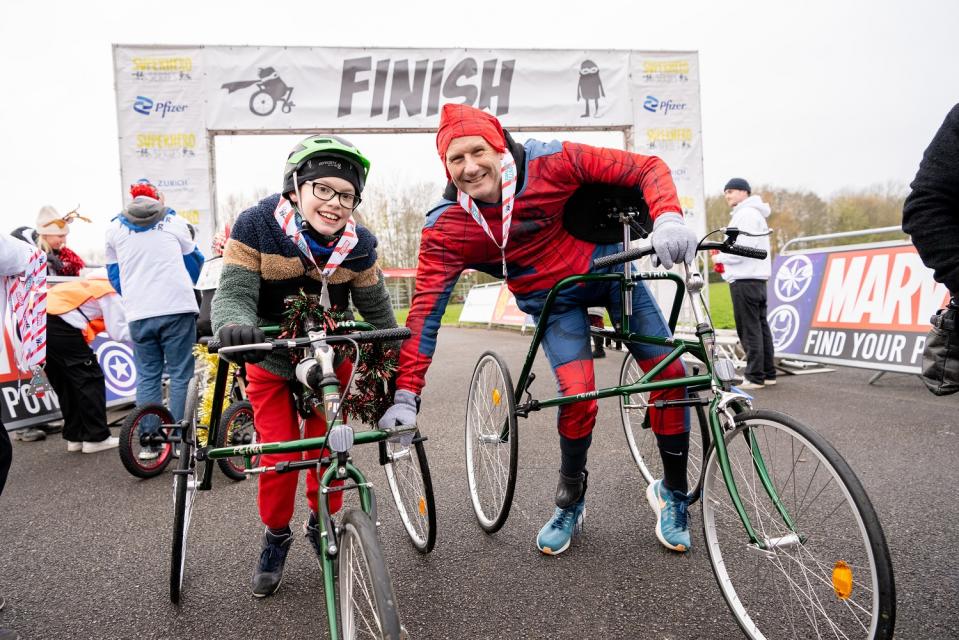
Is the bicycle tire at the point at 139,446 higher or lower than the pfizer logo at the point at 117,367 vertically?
lower

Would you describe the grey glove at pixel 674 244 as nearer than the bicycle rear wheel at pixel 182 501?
Yes

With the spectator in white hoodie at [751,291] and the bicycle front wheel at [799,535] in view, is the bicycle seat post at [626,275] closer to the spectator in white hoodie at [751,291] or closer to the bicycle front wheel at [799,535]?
the bicycle front wheel at [799,535]

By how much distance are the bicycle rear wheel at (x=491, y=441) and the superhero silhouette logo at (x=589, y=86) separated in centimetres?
855

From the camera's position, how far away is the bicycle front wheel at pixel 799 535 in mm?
1748

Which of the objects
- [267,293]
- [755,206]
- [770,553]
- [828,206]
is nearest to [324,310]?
[267,293]

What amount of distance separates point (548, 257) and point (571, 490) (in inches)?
47.4

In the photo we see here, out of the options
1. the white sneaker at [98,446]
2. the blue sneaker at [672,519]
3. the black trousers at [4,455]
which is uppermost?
the black trousers at [4,455]

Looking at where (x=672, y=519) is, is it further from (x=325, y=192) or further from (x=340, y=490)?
(x=325, y=192)

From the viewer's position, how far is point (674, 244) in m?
2.27

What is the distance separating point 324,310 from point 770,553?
191 cm

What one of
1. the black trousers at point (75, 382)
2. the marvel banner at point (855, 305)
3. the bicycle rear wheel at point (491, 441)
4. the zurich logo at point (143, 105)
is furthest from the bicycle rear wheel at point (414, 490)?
the zurich logo at point (143, 105)

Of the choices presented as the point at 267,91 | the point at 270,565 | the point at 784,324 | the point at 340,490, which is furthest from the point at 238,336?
the point at 267,91

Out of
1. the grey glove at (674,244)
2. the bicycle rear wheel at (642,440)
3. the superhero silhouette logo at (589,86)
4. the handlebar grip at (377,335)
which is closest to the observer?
the handlebar grip at (377,335)

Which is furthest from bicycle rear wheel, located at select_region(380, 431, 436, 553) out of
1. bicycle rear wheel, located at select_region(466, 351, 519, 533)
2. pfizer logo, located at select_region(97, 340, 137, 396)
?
pfizer logo, located at select_region(97, 340, 137, 396)
